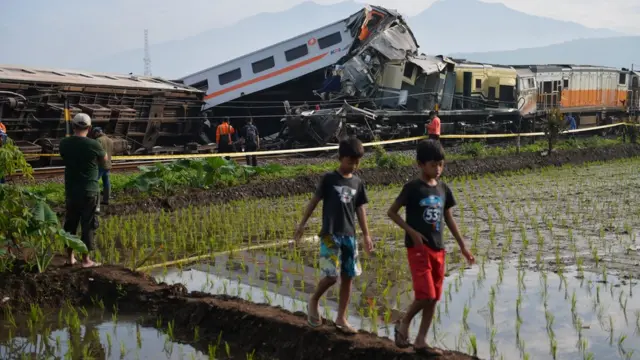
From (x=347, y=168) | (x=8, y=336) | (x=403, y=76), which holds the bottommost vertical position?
(x=8, y=336)

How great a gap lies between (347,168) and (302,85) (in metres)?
22.9

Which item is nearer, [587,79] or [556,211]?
[556,211]

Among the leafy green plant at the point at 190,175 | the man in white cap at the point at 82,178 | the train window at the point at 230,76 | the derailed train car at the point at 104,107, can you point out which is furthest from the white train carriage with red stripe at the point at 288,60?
the man in white cap at the point at 82,178

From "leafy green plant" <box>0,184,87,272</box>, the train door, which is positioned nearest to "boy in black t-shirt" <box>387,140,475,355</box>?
"leafy green plant" <box>0,184,87,272</box>

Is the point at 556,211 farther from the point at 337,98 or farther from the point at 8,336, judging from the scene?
the point at 337,98

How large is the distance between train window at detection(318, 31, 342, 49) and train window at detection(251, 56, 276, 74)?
175 cm

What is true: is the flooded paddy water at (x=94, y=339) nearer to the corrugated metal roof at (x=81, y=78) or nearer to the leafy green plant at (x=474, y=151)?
the corrugated metal roof at (x=81, y=78)

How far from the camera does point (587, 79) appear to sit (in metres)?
35.6

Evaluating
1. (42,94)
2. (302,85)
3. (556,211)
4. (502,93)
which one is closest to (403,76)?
(302,85)

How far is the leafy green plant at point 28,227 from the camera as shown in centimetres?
726

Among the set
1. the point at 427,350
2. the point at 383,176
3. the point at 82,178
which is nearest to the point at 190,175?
the point at 383,176

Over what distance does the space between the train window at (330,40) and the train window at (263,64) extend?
1.75 m

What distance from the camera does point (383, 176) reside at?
1816 centimetres

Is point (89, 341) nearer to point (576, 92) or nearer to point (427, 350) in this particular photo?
point (427, 350)
